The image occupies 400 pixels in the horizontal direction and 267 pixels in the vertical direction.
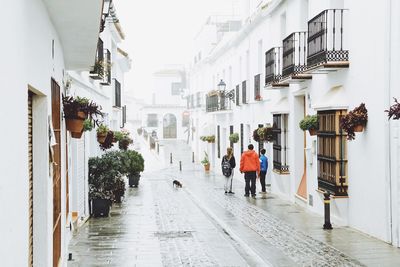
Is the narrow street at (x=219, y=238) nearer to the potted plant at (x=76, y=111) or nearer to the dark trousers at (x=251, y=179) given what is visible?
the dark trousers at (x=251, y=179)

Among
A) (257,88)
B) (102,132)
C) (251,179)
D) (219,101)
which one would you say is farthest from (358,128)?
(219,101)

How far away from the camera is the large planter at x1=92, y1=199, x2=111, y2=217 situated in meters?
15.6

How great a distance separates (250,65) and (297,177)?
29.9ft

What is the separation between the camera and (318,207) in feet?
52.2

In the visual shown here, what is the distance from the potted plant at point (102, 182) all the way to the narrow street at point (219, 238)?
1.38 ft

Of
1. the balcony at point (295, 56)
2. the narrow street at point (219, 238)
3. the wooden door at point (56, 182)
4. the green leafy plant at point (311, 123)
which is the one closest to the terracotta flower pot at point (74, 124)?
the wooden door at point (56, 182)

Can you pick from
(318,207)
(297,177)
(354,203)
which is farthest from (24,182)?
(297,177)

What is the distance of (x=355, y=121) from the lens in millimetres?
12250

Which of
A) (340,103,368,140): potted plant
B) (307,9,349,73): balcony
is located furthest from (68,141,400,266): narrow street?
(307,9,349,73): balcony

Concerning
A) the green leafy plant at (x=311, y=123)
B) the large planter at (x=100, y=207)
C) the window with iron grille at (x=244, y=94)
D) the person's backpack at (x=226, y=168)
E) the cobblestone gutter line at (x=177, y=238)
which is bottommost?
the cobblestone gutter line at (x=177, y=238)

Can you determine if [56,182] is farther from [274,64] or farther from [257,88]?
[257,88]

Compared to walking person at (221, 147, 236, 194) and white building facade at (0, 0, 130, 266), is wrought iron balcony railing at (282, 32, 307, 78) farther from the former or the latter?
white building facade at (0, 0, 130, 266)

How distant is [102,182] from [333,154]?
5.94 metres

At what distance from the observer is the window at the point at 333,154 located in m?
13.6
